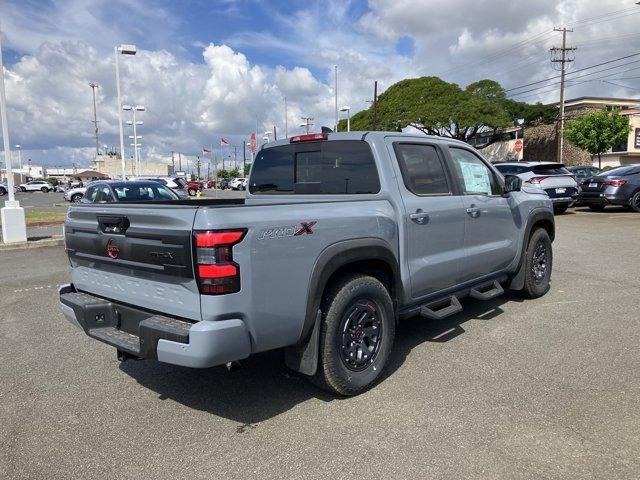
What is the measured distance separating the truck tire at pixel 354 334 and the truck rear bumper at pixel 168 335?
0.67 metres

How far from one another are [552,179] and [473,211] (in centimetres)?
1184

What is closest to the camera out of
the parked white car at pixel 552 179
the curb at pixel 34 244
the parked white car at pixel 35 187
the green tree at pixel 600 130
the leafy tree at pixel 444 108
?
the curb at pixel 34 244

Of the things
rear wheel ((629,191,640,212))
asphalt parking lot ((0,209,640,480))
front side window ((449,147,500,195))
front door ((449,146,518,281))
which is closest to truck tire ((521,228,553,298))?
front door ((449,146,518,281))

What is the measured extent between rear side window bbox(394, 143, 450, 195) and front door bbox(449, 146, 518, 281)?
27 centimetres

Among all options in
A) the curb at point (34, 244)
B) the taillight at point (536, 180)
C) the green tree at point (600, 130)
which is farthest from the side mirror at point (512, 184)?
the green tree at point (600, 130)

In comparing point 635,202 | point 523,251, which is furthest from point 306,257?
point 635,202

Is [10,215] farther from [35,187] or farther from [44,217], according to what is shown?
[35,187]

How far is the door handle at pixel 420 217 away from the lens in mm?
4156

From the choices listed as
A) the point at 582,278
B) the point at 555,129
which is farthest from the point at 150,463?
the point at 555,129

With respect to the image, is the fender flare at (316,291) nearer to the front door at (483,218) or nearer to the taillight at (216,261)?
the taillight at (216,261)

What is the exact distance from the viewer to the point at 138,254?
321cm

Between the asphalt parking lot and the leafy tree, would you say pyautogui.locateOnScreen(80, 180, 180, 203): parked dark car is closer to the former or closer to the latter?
the asphalt parking lot

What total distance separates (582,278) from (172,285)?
6446 millimetres

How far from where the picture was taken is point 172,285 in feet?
10.1
